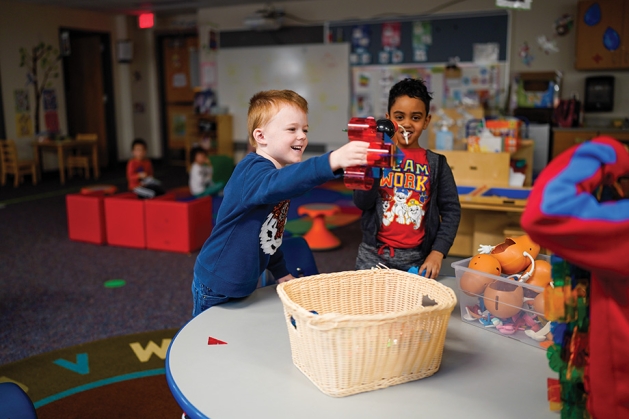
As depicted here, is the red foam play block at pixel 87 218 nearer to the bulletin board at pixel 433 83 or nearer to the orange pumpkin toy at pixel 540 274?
the orange pumpkin toy at pixel 540 274

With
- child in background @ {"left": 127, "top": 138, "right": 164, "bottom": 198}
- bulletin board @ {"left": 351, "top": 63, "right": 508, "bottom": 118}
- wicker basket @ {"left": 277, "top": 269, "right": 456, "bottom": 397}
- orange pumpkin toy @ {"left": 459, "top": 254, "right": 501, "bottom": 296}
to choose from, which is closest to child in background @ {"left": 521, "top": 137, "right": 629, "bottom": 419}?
wicker basket @ {"left": 277, "top": 269, "right": 456, "bottom": 397}

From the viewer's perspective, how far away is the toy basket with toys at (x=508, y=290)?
A: 3.75 ft

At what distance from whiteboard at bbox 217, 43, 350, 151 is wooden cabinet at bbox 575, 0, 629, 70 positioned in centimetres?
283

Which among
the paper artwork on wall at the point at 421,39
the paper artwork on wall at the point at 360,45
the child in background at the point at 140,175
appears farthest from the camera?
the paper artwork on wall at the point at 360,45

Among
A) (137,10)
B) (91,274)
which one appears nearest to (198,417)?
(91,274)


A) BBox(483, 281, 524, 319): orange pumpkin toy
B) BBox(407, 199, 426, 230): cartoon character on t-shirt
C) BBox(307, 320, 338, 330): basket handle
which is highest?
BBox(407, 199, 426, 230): cartoon character on t-shirt

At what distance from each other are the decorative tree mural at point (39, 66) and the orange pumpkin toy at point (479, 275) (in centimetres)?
814

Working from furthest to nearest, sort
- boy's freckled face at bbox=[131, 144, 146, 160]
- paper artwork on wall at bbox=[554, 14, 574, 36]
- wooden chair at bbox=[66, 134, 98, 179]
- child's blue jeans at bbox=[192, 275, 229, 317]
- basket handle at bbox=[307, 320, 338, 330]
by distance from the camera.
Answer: wooden chair at bbox=[66, 134, 98, 179], paper artwork on wall at bbox=[554, 14, 574, 36], boy's freckled face at bbox=[131, 144, 146, 160], child's blue jeans at bbox=[192, 275, 229, 317], basket handle at bbox=[307, 320, 338, 330]

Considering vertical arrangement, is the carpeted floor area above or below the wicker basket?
below

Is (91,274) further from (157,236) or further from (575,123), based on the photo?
(575,123)

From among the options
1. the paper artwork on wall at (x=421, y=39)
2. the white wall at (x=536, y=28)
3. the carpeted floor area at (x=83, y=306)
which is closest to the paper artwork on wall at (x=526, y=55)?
the white wall at (x=536, y=28)

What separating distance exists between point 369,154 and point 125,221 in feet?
12.2

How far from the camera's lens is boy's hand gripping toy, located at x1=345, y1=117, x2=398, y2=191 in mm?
941

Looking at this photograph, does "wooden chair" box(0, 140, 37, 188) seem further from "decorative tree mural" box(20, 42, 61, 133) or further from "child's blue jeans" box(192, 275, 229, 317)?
"child's blue jeans" box(192, 275, 229, 317)
